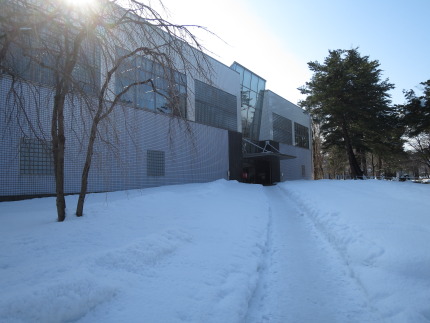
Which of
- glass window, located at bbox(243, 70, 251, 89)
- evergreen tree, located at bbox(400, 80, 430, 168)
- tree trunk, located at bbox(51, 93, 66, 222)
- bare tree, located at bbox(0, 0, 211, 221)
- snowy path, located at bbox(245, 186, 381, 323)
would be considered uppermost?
glass window, located at bbox(243, 70, 251, 89)

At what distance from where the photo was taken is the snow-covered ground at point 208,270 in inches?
120

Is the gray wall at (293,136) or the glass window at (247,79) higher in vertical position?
the glass window at (247,79)

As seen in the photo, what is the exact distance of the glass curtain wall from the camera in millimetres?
30484

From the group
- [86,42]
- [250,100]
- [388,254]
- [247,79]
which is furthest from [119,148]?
[247,79]

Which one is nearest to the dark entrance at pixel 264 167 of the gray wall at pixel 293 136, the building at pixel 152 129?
the building at pixel 152 129

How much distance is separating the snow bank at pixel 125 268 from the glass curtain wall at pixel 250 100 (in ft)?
79.9

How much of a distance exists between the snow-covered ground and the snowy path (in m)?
0.02

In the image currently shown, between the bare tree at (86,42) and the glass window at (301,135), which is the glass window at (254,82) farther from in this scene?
the bare tree at (86,42)

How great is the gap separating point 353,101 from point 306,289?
27.9 m

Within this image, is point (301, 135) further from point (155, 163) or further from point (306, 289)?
point (306, 289)

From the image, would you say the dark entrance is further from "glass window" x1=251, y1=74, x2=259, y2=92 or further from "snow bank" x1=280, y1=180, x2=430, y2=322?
"snow bank" x1=280, y1=180, x2=430, y2=322

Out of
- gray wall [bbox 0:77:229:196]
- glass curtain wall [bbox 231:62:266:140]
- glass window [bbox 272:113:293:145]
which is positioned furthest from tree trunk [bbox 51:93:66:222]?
glass window [bbox 272:113:293:145]

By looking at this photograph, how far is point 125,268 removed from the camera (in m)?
3.97

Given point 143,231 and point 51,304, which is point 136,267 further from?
point 143,231
